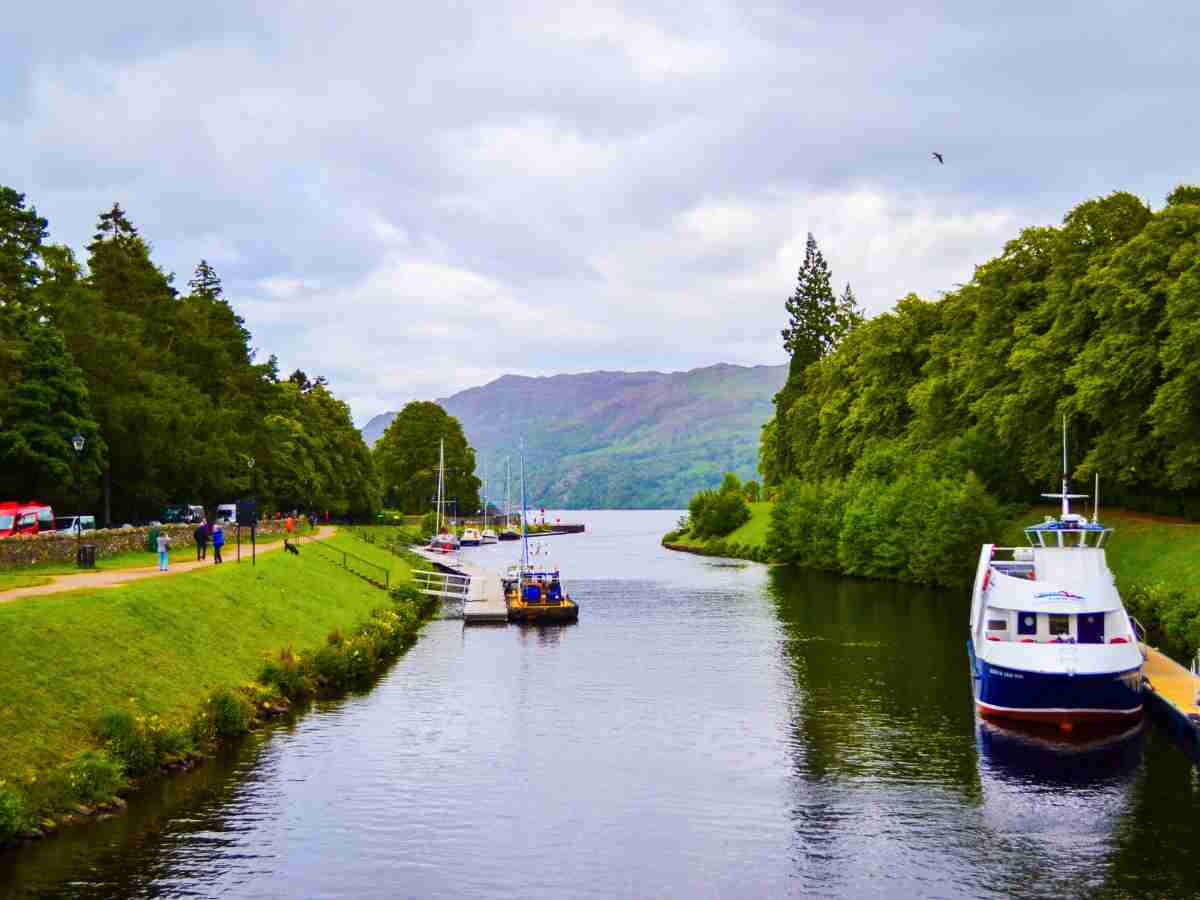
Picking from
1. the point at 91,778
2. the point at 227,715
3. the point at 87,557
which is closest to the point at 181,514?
the point at 87,557

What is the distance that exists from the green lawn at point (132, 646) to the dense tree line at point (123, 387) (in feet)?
74.2

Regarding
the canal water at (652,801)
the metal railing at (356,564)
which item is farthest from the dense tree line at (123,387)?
the canal water at (652,801)

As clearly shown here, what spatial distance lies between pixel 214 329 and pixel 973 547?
7897 cm

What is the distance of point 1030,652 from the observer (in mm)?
40438

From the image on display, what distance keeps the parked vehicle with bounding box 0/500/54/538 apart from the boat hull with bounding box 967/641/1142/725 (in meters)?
49.7

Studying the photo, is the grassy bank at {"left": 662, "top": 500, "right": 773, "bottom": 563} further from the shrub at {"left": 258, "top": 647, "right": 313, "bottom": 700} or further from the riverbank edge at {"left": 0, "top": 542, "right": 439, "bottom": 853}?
the shrub at {"left": 258, "top": 647, "right": 313, "bottom": 700}

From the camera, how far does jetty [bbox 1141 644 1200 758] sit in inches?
1425

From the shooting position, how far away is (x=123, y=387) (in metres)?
84.8

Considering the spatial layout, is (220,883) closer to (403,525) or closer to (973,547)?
(973,547)

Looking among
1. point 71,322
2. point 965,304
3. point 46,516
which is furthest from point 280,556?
point 965,304

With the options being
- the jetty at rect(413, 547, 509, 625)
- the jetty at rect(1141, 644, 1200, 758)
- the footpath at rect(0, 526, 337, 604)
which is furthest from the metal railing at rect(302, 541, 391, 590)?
the jetty at rect(1141, 644, 1200, 758)

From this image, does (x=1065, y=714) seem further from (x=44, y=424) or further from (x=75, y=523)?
(x=44, y=424)

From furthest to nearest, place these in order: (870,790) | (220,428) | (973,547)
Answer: (220,428) < (973,547) < (870,790)

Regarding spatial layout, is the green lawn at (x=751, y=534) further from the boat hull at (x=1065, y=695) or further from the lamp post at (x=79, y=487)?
the boat hull at (x=1065, y=695)
